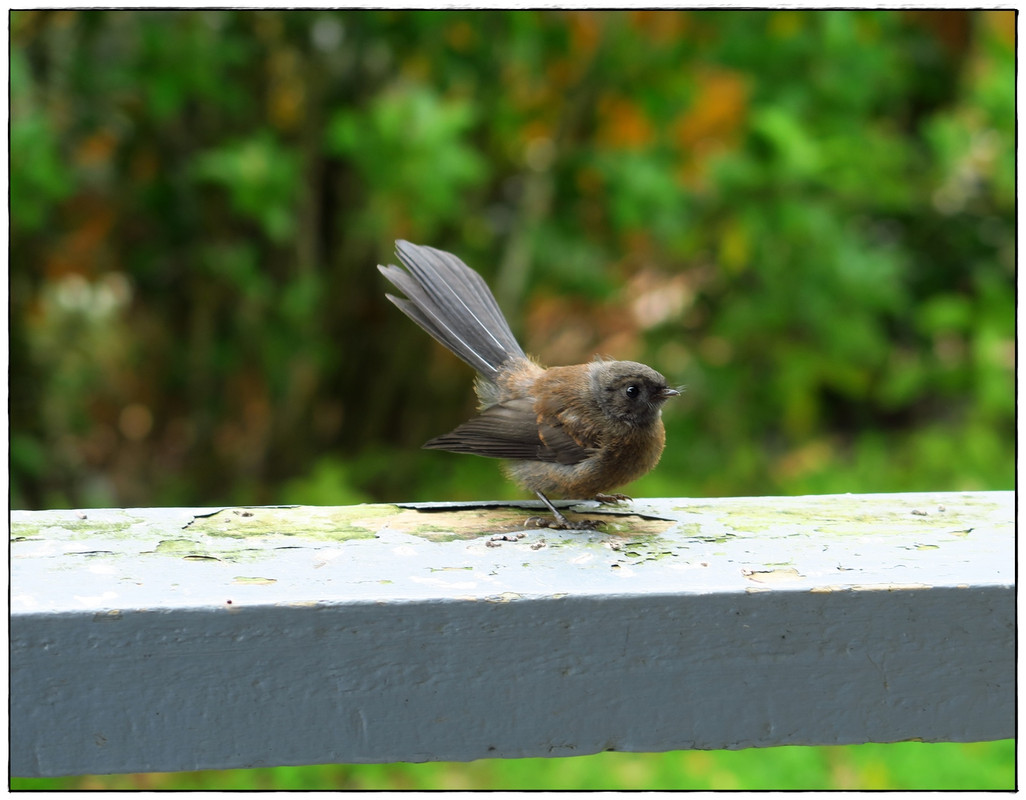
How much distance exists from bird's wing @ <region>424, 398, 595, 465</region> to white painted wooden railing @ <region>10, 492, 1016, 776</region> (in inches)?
29.8

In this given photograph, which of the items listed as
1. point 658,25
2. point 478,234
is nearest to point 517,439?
point 478,234

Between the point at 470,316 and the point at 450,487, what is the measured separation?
2.55 metres

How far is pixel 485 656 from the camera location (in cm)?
151

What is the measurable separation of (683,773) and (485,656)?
270 cm

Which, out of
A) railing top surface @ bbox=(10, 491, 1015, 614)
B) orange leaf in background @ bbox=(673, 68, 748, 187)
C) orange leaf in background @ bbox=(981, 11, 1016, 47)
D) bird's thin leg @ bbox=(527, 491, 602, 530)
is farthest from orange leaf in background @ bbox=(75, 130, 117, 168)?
orange leaf in background @ bbox=(981, 11, 1016, 47)

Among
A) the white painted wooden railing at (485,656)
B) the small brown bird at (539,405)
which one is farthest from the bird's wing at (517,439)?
the white painted wooden railing at (485,656)

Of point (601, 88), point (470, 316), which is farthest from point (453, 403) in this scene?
point (470, 316)

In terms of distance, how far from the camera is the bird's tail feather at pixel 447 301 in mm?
2682

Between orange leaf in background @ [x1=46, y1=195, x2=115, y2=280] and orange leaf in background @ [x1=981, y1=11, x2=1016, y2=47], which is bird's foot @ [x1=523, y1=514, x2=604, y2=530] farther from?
orange leaf in background @ [x1=981, y1=11, x2=1016, y2=47]

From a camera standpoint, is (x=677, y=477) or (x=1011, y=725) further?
(x=677, y=477)

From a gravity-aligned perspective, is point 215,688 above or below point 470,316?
below

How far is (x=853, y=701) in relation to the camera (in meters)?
1.57

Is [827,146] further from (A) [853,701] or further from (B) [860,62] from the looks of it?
(A) [853,701]

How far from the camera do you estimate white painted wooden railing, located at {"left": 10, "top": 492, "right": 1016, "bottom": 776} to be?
1.45 metres
